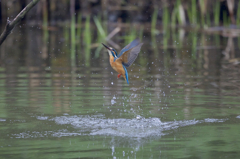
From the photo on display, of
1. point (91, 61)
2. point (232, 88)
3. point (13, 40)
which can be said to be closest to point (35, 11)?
point (13, 40)

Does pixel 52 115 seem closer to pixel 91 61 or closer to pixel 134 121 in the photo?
pixel 134 121

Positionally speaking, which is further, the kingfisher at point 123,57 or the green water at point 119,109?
the kingfisher at point 123,57

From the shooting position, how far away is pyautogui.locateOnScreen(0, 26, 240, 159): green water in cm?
425

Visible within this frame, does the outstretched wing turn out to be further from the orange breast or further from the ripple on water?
the ripple on water

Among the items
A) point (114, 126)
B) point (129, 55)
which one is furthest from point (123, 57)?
point (114, 126)

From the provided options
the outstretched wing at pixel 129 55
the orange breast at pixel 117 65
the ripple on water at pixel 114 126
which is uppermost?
the outstretched wing at pixel 129 55

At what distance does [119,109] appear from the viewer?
19.6 feet

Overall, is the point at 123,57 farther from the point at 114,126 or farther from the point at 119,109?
the point at 119,109

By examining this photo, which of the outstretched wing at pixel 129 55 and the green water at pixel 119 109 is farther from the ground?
the outstretched wing at pixel 129 55

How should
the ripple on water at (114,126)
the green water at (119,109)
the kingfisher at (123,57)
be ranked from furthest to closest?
the ripple on water at (114,126), the kingfisher at (123,57), the green water at (119,109)

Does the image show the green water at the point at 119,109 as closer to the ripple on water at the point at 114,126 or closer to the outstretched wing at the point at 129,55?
the ripple on water at the point at 114,126

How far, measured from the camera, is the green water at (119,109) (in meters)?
4.25

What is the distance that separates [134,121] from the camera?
533 cm

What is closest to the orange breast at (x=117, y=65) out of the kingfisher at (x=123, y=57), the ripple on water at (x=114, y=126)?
the kingfisher at (x=123, y=57)
